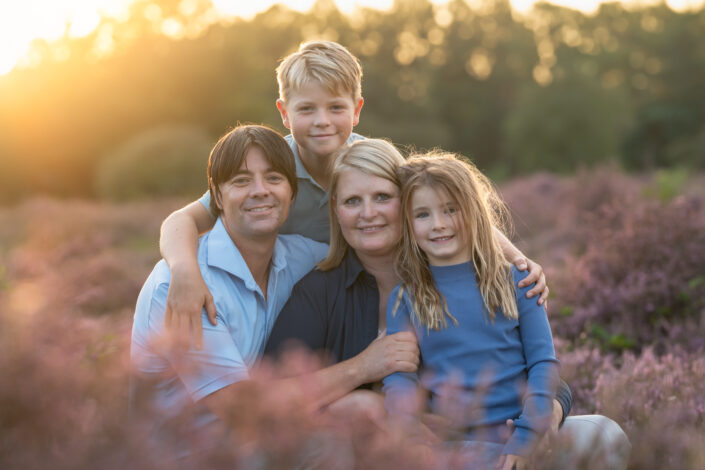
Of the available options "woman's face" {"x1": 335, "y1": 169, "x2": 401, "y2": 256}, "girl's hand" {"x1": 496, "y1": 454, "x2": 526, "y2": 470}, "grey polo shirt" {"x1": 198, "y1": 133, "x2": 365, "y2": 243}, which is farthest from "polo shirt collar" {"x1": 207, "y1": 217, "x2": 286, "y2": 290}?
"girl's hand" {"x1": 496, "y1": 454, "x2": 526, "y2": 470}

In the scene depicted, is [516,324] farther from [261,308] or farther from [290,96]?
[290,96]

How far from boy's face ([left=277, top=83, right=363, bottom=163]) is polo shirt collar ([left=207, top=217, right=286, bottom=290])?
0.91m

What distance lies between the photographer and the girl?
2852 mm

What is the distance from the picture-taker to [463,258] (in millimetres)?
3201

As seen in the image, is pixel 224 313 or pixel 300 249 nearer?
pixel 224 313

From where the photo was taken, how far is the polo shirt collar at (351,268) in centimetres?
338

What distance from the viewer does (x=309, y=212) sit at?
4.15m

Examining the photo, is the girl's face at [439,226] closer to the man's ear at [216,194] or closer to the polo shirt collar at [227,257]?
the polo shirt collar at [227,257]

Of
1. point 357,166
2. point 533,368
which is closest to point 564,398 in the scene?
point 533,368

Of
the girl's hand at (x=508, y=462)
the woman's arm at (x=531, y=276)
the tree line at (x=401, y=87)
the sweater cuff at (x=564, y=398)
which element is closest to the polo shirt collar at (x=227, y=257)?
the woman's arm at (x=531, y=276)

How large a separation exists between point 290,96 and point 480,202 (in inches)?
61.1

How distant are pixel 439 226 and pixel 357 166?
20.9 inches

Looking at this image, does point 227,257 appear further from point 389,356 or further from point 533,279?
point 533,279

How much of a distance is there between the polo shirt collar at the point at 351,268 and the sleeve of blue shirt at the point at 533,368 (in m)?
0.77
